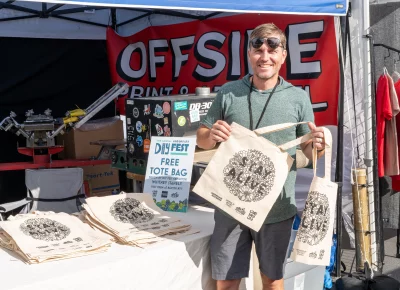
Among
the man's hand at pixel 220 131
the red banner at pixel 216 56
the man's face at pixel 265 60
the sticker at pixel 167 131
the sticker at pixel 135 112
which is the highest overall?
the red banner at pixel 216 56

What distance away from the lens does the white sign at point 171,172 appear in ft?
11.4

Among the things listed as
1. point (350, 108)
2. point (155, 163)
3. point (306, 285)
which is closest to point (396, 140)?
point (350, 108)

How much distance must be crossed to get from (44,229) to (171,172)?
104 cm

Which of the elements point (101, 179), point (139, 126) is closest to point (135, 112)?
point (139, 126)

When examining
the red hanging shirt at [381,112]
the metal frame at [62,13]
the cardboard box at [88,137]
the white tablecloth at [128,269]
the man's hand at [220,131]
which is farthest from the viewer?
the cardboard box at [88,137]

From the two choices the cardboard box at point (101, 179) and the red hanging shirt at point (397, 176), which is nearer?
the red hanging shirt at point (397, 176)

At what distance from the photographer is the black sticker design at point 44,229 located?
104 inches

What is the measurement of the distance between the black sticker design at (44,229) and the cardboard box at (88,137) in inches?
147

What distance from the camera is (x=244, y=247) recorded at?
2.66m

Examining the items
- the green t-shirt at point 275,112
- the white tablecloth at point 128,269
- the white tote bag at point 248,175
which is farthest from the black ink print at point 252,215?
the white tablecloth at point 128,269

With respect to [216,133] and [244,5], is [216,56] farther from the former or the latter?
[216,133]

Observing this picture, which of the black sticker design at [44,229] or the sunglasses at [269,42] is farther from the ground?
the sunglasses at [269,42]

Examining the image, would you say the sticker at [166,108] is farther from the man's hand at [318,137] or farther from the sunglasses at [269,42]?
the man's hand at [318,137]

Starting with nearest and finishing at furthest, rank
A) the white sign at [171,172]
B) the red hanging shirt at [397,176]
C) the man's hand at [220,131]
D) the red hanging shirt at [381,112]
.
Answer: the man's hand at [220,131] → the white sign at [171,172] → the red hanging shirt at [381,112] → the red hanging shirt at [397,176]
